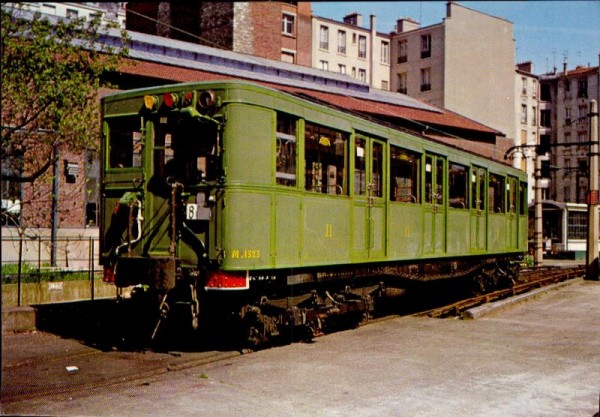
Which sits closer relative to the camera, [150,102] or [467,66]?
[150,102]

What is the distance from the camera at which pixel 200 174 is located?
30.0 ft

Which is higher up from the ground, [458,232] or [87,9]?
[87,9]

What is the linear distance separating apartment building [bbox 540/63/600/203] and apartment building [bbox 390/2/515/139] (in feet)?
63.3

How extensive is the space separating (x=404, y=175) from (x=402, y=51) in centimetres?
5143

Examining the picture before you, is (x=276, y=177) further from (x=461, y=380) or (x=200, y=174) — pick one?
(x=461, y=380)

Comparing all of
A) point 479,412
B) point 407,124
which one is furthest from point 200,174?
point 407,124

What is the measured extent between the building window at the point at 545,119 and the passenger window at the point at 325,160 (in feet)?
224

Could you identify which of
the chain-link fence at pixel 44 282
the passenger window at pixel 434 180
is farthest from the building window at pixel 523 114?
the chain-link fence at pixel 44 282

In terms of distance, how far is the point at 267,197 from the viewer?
919cm

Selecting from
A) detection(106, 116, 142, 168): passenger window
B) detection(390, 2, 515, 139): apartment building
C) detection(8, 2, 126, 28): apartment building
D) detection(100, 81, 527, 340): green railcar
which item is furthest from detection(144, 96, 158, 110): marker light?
detection(390, 2, 515, 139): apartment building

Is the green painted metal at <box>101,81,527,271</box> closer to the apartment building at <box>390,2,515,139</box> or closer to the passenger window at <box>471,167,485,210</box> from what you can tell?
the passenger window at <box>471,167,485,210</box>

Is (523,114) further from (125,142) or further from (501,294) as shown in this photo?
(125,142)

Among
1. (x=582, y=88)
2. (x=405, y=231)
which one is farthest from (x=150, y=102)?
(x=582, y=88)

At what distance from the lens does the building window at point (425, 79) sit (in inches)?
2211
